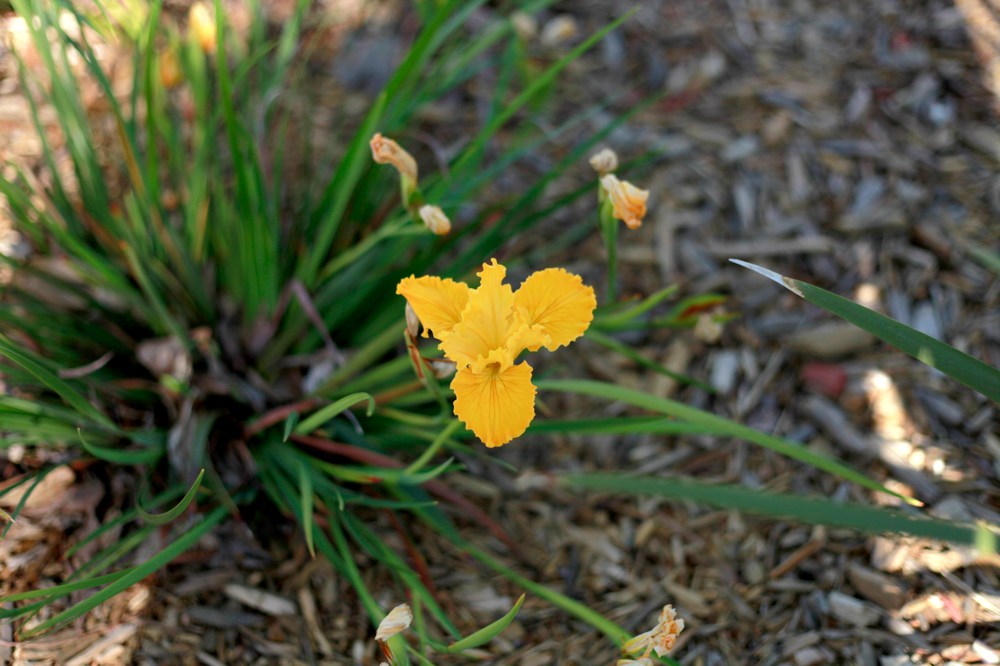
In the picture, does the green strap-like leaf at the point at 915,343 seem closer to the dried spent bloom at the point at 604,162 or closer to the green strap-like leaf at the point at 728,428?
the green strap-like leaf at the point at 728,428

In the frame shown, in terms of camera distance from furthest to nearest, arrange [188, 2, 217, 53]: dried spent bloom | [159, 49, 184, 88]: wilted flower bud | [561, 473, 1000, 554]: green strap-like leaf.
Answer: [159, 49, 184, 88]: wilted flower bud
[188, 2, 217, 53]: dried spent bloom
[561, 473, 1000, 554]: green strap-like leaf

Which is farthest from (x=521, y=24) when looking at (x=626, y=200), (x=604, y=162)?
(x=626, y=200)

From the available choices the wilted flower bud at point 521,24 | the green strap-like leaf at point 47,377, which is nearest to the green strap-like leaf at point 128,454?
the green strap-like leaf at point 47,377

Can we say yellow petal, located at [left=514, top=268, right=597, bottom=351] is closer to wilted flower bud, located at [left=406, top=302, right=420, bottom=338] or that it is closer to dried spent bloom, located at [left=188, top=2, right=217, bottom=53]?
wilted flower bud, located at [left=406, top=302, right=420, bottom=338]

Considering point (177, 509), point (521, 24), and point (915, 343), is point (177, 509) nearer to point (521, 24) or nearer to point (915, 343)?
point (915, 343)

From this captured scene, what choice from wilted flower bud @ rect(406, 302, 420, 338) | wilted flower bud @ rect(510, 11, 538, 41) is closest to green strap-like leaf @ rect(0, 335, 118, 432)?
wilted flower bud @ rect(406, 302, 420, 338)

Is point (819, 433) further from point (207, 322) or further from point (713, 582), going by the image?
point (207, 322)
